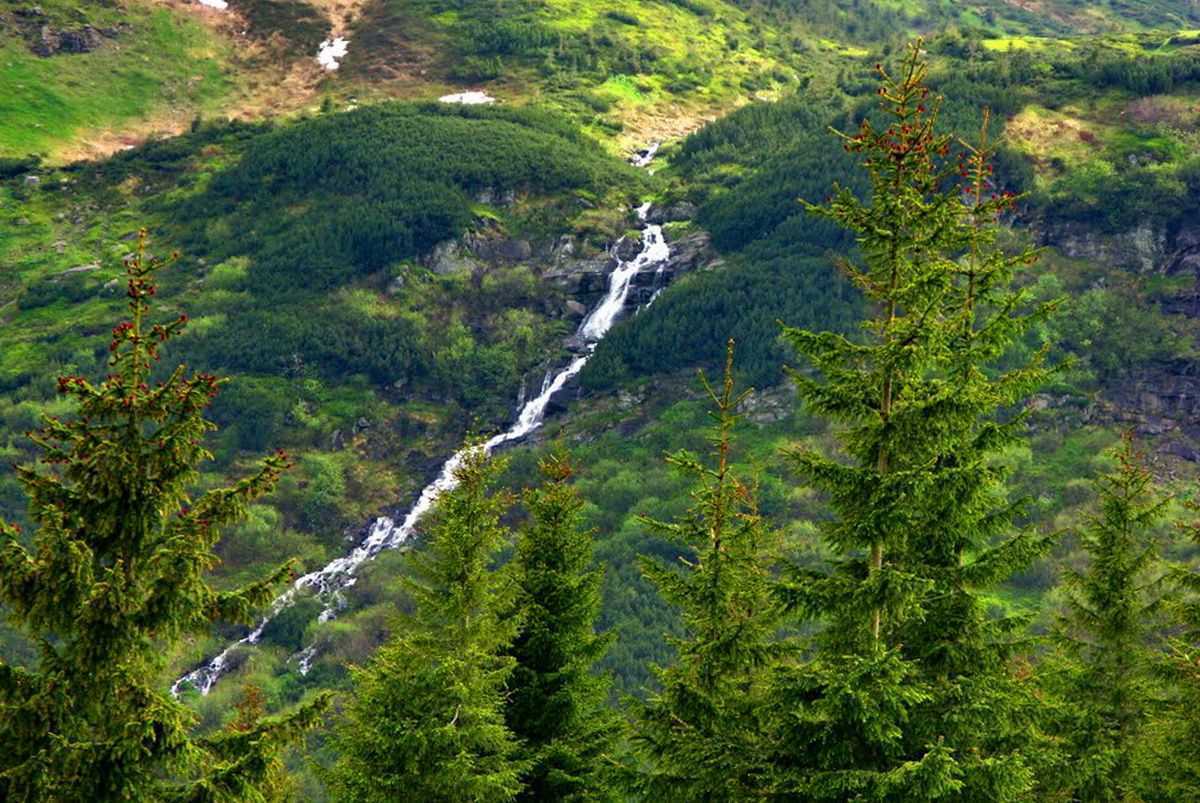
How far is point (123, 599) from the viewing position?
22.9 meters

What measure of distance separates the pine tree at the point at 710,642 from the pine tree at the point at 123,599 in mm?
9053

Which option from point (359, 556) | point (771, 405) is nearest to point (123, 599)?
point (359, 556)

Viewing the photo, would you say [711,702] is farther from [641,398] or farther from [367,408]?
[367,408]

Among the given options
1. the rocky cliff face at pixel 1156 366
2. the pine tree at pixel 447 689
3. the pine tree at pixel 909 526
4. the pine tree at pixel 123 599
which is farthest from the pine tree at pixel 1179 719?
the rocky cliff face at pixel 1156 366

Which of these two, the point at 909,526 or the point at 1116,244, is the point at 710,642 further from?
the point at 1116,244

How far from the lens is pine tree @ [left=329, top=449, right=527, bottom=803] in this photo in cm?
3253

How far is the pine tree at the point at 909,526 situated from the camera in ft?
84.5

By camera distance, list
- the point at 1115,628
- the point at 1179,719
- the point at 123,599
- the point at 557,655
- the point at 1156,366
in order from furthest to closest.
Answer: the point at 1156,366, the point at 1115,628, the point at 557,655, the point at 1179,719, the point at 123,599

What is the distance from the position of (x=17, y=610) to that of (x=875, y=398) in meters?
16.9

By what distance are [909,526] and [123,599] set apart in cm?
1496

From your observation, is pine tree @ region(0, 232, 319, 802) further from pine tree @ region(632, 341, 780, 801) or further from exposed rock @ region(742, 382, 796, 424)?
exposed rock @ region(742, 382, 796, 424)

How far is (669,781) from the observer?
97.0ft

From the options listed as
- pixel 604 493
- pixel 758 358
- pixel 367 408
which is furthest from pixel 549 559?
pixel 367 408

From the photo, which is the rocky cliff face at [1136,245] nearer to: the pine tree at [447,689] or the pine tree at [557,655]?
the pine tree at [557,655]
